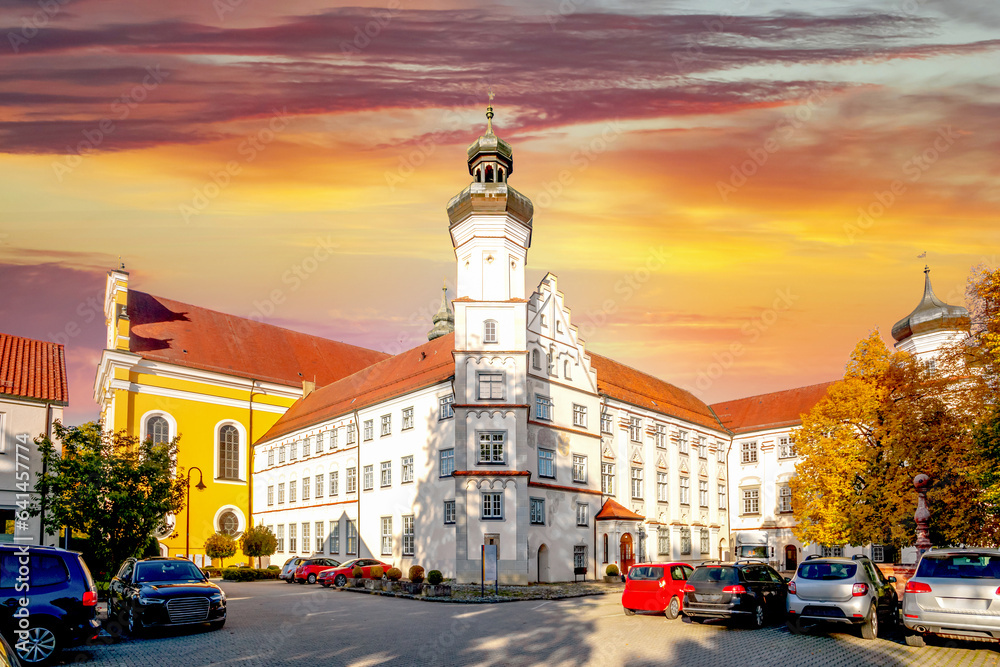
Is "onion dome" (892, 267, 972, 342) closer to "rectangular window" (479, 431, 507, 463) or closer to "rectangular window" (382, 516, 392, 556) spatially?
"rectangular window" (479, 431, 507, 463)

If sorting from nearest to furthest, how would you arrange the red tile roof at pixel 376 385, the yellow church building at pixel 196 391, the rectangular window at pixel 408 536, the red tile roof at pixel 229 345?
the rectangular window at pixel 408 536
the red tile roof at pixel 376 385
the yellow church building at pixel 196 391
the red tile roof at pixel 229 345

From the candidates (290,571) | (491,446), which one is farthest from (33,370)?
(491,446)

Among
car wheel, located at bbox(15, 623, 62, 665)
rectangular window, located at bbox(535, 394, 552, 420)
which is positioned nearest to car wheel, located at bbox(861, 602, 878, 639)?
car wheel, located at bbox(15, 623, 62, 665)

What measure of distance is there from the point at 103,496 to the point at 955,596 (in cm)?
2651

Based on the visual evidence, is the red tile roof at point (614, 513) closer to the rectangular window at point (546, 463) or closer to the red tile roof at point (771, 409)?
the rectangular window at point (546, 463)

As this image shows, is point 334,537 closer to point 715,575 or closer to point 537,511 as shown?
point 537,511

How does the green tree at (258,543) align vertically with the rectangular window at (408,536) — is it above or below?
below

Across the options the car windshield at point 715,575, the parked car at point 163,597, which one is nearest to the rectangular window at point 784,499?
the car windshield at point 715,575

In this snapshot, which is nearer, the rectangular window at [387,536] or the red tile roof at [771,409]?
the rectangular window at [387,536]

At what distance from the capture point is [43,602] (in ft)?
49.0

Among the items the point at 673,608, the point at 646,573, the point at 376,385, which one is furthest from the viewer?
the point at 376,385

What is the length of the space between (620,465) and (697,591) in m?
30.5

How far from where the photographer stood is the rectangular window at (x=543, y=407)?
4403cm

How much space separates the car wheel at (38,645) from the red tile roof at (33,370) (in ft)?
79.0
